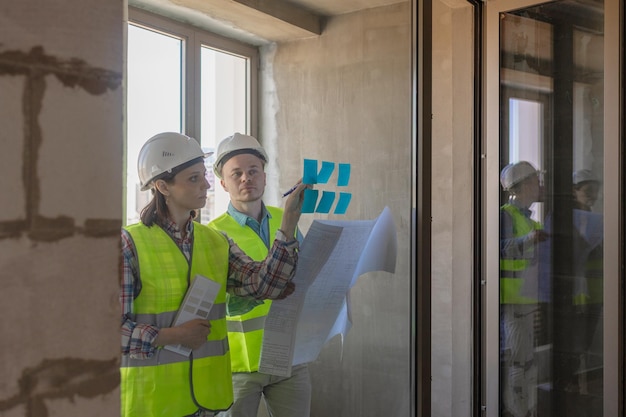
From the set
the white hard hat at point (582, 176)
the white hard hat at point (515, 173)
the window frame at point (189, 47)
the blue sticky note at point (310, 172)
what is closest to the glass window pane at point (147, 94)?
the window frame at point (189, 47)

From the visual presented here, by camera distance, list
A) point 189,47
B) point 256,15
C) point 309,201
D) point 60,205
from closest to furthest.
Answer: point 60,205
point 189,47
point 256,15
point 309,201

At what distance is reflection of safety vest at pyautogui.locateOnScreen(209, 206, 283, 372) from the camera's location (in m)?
1.43

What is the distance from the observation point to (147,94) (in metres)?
1.20

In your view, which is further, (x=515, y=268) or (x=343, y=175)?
(x=515, y=268)

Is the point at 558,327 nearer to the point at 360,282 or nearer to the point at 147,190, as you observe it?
the point at 360,282

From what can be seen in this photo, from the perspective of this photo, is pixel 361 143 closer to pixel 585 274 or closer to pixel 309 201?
pixel 309 201

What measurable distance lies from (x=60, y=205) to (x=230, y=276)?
0.79 meters

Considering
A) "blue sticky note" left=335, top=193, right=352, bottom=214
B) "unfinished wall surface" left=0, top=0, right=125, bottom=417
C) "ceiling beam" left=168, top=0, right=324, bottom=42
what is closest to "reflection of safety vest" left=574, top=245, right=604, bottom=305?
"blue sticky note" left=335, top=193, right=352, bottom=214

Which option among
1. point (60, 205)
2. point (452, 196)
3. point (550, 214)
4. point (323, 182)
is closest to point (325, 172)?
point (323, 182)

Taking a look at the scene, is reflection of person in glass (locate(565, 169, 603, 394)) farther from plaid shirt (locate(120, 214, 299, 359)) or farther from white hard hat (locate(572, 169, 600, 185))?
plaid shirt (locate(120, 214, 299, 359))

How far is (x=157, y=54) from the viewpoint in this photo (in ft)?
4.05

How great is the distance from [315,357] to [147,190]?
737 millimetres

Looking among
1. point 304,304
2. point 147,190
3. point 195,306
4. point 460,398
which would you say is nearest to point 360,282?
point 304,304

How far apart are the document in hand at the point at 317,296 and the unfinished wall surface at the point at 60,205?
892mm
